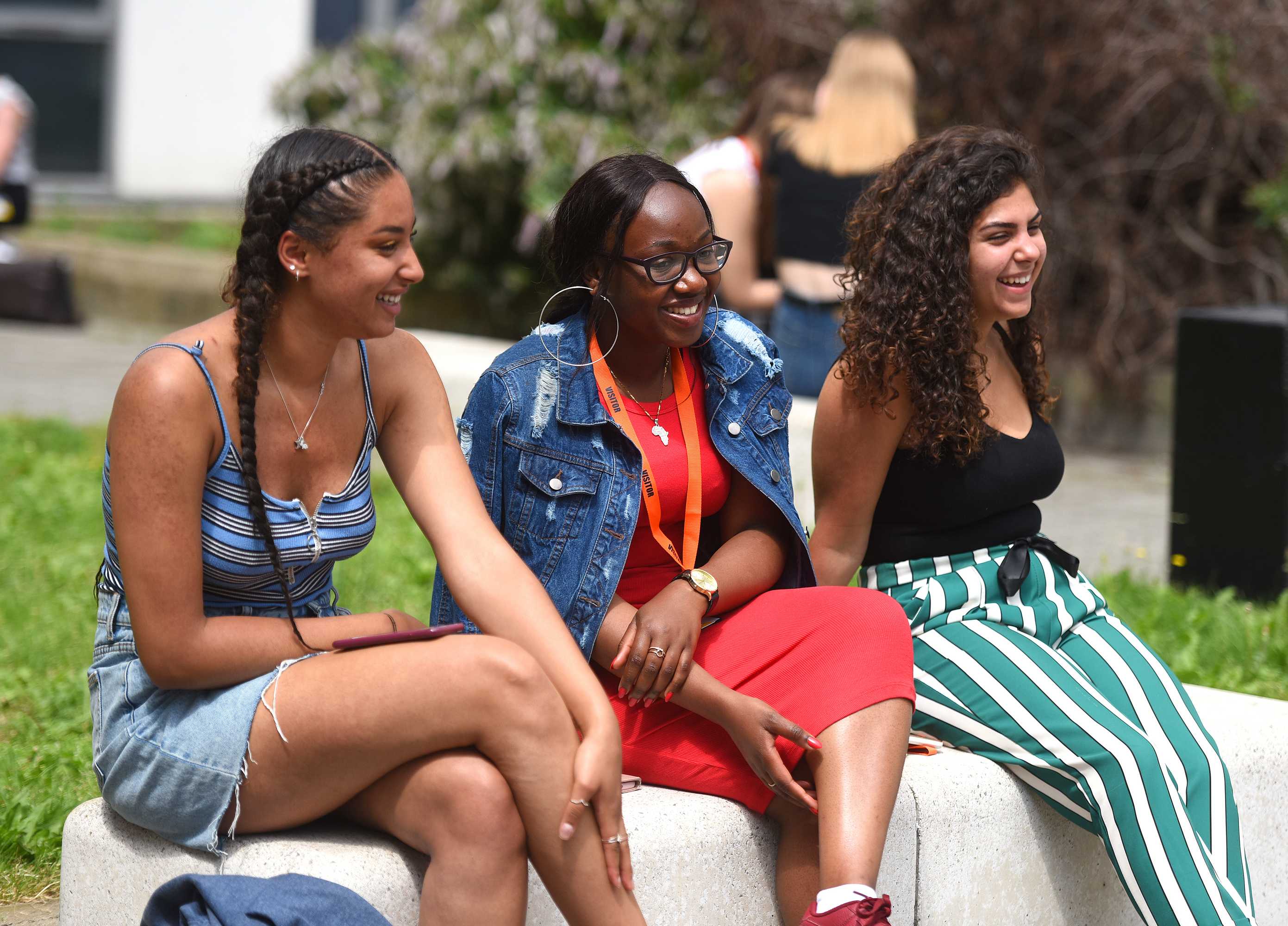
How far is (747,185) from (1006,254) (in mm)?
2351

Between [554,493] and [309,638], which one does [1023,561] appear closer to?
[554,493]

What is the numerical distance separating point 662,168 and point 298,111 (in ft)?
29.4

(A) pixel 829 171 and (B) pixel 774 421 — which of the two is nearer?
(B) pixel 774 421

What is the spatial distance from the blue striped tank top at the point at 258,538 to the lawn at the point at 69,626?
94 cm

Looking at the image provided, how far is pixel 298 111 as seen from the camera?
11359mm

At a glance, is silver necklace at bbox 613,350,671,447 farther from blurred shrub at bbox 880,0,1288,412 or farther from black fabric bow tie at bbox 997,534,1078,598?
blurred shrub at bbox 880,0,1288,412

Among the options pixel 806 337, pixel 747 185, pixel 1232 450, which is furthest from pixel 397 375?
pixel 1232 450

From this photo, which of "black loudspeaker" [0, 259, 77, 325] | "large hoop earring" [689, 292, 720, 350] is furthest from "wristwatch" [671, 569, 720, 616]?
"black loudspeaker" [0, 259, 77, 325]

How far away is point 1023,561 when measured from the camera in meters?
3.25

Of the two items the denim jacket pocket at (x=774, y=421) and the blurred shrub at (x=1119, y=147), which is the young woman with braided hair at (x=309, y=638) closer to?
the denim jacket pocket at (x=774, y=421)

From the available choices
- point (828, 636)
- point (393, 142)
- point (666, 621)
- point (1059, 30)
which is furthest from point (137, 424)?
point (393, 142)

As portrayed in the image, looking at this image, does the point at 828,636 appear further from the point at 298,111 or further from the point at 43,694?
the point at 298,111

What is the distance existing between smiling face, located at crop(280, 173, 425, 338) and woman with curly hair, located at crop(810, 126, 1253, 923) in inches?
42.0

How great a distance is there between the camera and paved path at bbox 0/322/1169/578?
6.30 metres
